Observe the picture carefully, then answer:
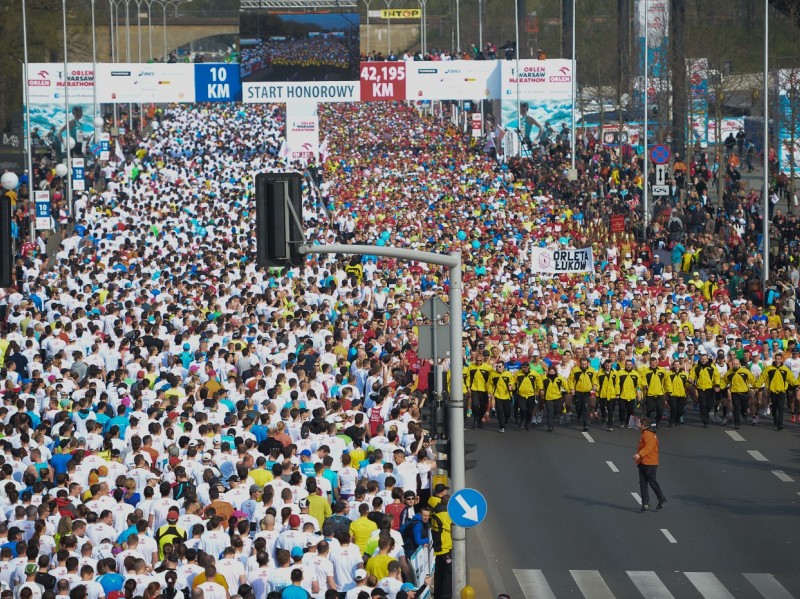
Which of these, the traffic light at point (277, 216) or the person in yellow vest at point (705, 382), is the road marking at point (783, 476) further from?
the traffic light at point (277, 216)

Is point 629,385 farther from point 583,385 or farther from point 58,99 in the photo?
point 58,99

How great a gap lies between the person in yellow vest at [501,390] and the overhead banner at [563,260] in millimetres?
5030

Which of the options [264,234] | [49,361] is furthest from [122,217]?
[264,234]

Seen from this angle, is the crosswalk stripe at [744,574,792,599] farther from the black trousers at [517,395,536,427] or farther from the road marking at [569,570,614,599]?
the black trousers at [517,395,536,427]

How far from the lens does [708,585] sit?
56.0 feet

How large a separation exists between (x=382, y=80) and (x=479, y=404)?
109 ft

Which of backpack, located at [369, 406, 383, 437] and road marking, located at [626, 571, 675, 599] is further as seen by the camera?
backpack, located at [369, 406, 383, 437]

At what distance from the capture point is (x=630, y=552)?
18.5 m

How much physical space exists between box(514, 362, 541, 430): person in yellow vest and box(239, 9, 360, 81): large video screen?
3031 cm

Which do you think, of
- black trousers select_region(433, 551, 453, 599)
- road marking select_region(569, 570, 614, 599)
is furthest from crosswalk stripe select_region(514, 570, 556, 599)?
black trousers select_region(433, 551, 453, 599)

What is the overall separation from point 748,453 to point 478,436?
4.17 metres

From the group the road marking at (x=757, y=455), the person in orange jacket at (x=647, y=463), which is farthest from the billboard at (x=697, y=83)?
the person in orange jacket at (x=647, y=463)

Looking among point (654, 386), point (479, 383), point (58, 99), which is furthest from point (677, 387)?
point (58, 99)

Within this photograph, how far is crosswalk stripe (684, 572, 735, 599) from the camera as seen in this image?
16656 mm
